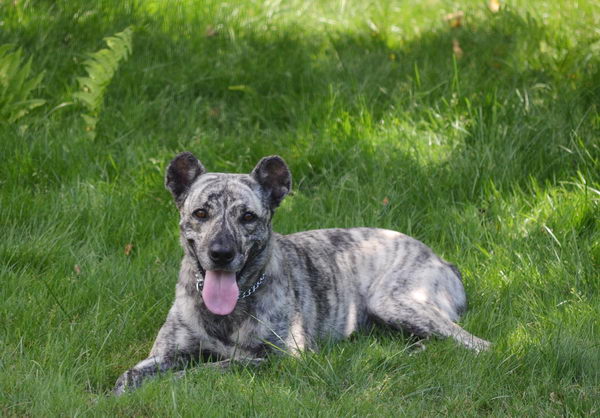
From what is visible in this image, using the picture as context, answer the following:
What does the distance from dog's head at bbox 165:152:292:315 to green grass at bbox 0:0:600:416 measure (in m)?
0.58

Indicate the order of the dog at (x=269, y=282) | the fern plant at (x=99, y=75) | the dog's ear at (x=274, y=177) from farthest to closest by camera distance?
the fern plant at (x=99, y=75)
the dog's ear at (x=274, y=177)
the dog at (x=269, y=282)

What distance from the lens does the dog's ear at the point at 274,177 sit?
628cm

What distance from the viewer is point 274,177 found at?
6336 millimetres

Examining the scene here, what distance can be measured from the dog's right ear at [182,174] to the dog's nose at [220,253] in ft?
2.38

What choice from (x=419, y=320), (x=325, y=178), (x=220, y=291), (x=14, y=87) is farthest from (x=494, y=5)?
(x=220, y=291)

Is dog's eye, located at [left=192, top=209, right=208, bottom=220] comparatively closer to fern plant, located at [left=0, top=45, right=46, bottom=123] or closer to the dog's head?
the dog's head

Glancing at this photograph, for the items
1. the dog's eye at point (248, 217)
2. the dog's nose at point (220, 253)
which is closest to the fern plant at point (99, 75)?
the dog's eye at point (248, 217)

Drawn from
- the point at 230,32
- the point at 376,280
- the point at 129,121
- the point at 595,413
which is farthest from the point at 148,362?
the point at 230,32

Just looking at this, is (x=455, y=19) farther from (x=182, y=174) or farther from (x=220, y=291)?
(x=220, y=291)

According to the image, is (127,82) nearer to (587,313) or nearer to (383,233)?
(383,233)

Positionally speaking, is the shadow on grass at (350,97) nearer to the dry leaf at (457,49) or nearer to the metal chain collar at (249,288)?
the dry leaf at (457,49)

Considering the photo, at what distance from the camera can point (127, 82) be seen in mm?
9453

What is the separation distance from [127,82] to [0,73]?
4.65 ft

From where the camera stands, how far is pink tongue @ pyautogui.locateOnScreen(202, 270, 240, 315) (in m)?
5.75
